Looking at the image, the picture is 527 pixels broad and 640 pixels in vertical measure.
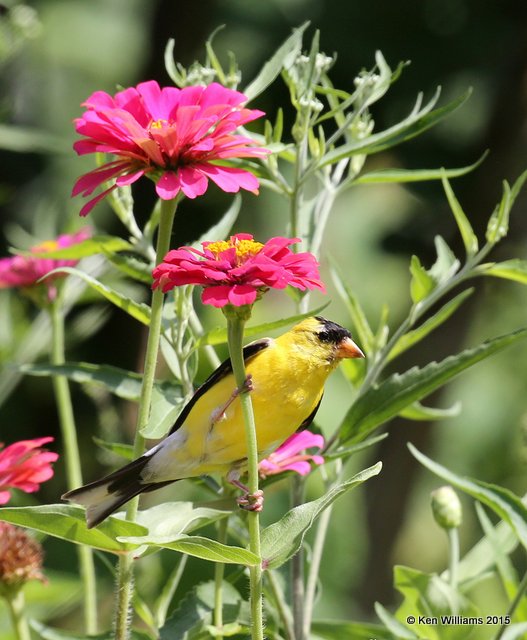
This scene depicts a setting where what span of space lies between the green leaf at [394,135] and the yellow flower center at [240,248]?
140 millimetres

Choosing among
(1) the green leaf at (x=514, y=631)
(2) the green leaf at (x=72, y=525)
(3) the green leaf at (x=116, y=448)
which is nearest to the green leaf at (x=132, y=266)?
(3) the green leaf at (x=116, y=448)

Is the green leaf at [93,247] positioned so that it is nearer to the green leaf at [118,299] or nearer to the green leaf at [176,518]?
the green leaf at [118,299]

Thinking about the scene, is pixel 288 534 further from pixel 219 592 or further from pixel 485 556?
pixel 485 556

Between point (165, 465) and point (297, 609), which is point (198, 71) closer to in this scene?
point (165, 465)

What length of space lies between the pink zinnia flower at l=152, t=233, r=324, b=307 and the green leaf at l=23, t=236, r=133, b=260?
0.20 m

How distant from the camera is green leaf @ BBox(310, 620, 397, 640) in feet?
2.63

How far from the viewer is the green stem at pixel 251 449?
1.90 feet

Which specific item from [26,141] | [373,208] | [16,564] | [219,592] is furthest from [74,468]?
[373,208]

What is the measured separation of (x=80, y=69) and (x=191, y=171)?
7.13ft

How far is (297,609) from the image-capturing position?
77 cm

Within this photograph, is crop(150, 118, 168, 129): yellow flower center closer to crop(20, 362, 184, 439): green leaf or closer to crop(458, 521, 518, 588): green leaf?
crop(20, 362, 184, 439): green leaf

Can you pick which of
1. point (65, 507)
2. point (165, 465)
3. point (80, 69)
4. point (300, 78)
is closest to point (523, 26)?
point (80, 69)

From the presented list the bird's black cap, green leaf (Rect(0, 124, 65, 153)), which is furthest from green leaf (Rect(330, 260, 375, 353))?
green leaf (Rect(0, 124, 65, 153))

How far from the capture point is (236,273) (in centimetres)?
58
